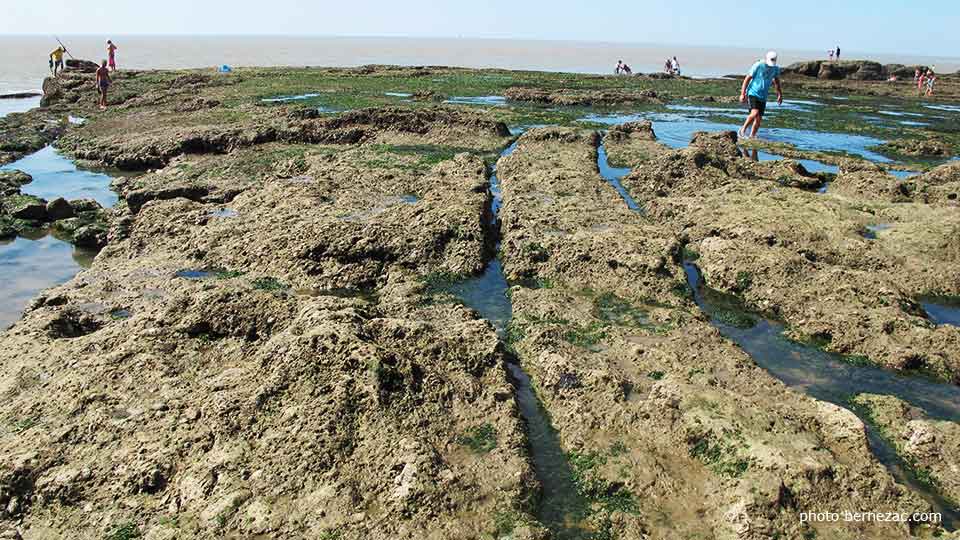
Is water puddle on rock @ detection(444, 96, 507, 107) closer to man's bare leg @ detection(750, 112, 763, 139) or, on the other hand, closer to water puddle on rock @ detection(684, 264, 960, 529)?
man's bare leg @ detection(750, 112, 763, 139)

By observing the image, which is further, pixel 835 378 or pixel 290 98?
pixel 290 98

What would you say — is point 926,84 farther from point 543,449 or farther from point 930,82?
point 543,449

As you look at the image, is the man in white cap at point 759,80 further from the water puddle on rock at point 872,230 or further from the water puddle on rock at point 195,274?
the water puddle on rock at point 195,274

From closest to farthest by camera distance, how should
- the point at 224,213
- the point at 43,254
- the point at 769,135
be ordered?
the point at 43,254, the point at 224,213, the point at 769,135

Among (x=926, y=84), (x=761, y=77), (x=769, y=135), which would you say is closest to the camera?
(x=761, y=77)

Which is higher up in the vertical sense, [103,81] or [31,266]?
[103,81]

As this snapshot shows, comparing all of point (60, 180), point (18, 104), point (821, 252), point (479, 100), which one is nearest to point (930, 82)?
point (479, 100)
